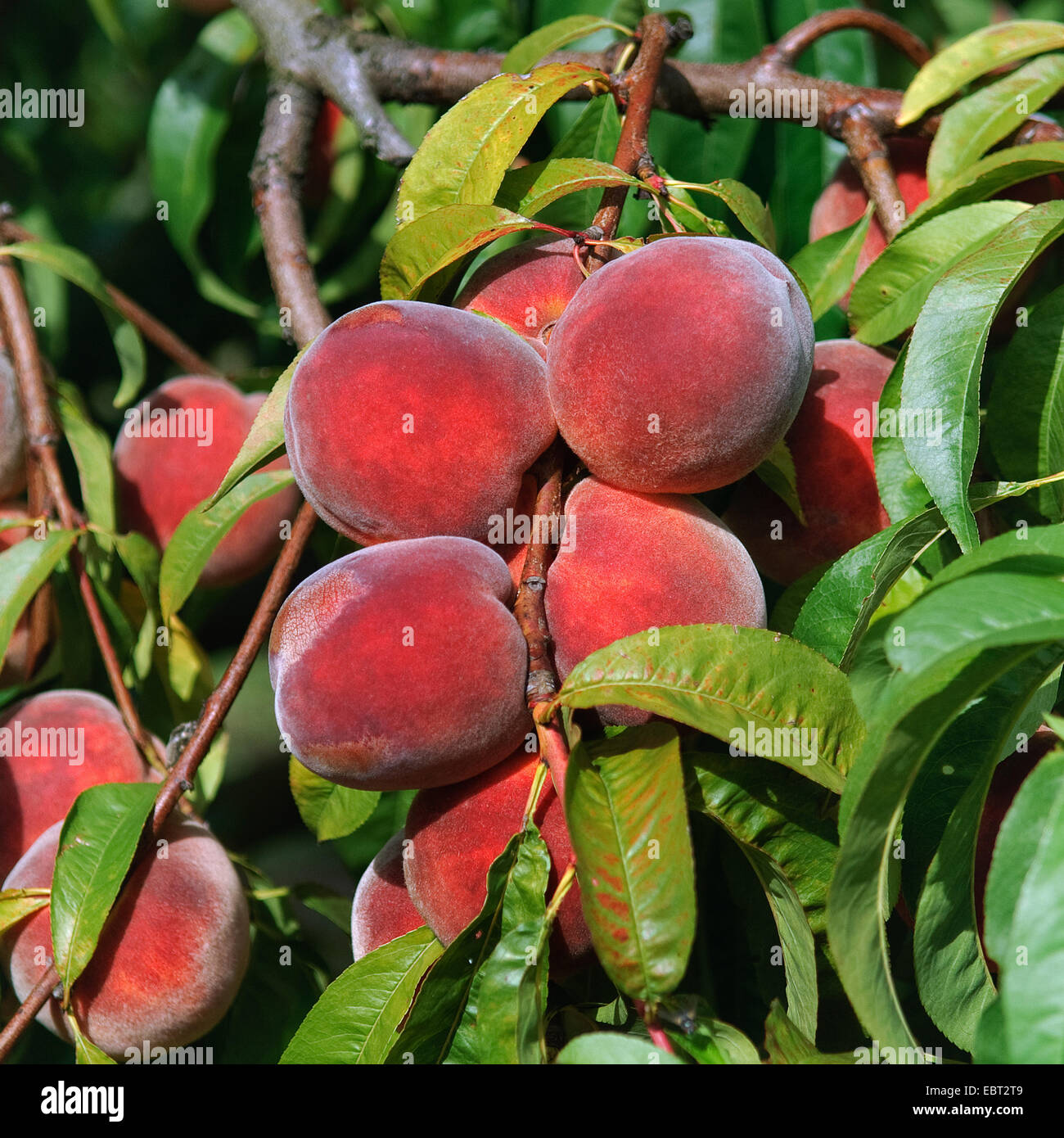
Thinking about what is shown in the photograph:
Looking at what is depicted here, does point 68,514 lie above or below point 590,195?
below

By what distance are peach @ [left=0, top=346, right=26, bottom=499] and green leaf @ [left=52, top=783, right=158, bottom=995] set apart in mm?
566

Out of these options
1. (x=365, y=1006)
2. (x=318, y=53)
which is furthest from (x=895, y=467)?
(x=318, y=53)

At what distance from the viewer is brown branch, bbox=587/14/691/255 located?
33.3 inches

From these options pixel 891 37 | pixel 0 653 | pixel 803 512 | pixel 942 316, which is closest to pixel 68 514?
pixel 0 653

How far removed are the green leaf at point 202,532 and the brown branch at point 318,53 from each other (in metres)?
0.42

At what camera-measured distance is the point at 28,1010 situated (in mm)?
903

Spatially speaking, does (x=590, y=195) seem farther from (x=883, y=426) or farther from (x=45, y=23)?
(x=45, y=23)

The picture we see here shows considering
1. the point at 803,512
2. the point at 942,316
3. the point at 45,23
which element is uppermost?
the point at 45,23

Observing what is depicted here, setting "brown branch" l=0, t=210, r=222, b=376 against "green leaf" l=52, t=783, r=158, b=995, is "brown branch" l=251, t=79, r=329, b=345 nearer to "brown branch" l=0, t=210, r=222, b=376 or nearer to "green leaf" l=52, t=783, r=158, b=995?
"brown branch" l=0, t=210, r=222, b=376

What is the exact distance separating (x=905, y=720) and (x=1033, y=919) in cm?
10

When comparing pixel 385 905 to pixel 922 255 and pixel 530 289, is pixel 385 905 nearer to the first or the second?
pixel 530 289

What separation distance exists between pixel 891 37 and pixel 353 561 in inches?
38.6

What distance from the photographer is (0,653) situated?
1075mm

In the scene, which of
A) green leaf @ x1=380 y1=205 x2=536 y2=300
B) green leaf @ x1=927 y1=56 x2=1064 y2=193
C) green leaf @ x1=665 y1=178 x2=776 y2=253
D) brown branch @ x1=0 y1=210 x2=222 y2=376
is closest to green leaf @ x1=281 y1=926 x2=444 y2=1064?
green leaf @ x1=380 y1=205 x2=536 y2=300
